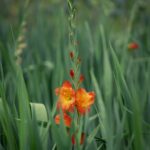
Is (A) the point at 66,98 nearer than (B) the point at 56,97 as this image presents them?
Yes

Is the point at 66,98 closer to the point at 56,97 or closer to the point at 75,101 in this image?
the point at 75,101

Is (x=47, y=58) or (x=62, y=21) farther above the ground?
(x=62, y=21)

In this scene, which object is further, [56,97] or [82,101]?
[56,97]

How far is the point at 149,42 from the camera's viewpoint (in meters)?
2.83

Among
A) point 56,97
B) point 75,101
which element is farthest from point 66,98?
point 56,97

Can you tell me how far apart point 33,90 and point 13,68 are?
0.38 m

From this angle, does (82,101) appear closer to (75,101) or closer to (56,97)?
(75,101)

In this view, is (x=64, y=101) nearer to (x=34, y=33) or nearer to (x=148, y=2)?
(x=34, y=33)

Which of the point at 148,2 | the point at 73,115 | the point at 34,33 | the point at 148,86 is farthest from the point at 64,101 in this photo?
the point at 148,2

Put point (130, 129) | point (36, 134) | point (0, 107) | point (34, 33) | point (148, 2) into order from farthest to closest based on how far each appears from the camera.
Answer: point (148, 2) < point (34, 33) < point (130, 129) < point (0, 107) < point (36, 134)

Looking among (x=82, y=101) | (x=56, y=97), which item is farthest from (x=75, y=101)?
(x=56, y=97)

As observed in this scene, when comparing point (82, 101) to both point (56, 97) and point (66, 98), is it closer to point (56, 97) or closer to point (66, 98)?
point (66, 98)

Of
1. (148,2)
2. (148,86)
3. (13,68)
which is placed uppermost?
(148,2)

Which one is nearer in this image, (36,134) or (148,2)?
(36,134)
